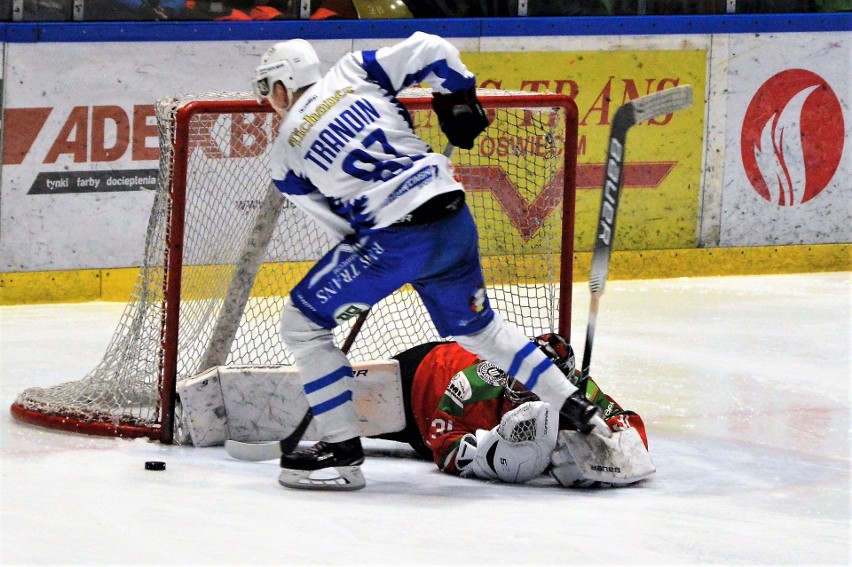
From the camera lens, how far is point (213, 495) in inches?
142

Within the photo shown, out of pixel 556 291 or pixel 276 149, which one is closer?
pixel 276 149

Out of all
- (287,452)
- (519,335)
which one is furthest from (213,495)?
(519,335)

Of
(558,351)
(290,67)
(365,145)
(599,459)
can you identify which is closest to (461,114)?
(365,145)

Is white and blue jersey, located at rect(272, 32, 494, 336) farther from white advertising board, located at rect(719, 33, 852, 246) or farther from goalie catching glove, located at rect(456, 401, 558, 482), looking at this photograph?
white advertising board, located at rect(719, 33, 852, 246)

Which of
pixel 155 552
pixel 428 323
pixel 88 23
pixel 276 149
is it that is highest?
pixel 88 23

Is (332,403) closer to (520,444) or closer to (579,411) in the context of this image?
(520,444)

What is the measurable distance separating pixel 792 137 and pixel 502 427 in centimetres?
397

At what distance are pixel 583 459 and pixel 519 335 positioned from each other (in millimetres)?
360

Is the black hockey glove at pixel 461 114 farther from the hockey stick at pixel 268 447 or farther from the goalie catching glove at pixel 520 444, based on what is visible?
the goalie catching glove at pixel 520 444

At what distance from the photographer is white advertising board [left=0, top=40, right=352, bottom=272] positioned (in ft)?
20.0

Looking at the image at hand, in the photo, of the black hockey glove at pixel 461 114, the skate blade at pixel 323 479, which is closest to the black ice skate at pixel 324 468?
the skate blade at pixel 323 479

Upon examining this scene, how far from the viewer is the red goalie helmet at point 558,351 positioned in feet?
13.1

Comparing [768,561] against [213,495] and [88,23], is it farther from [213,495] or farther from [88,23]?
[88,23]

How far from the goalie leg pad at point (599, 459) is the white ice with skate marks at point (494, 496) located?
1.8 inches
